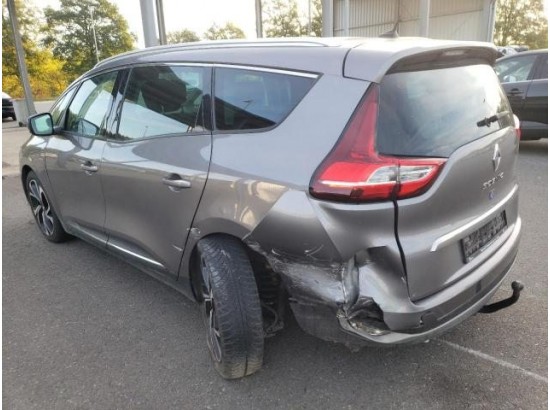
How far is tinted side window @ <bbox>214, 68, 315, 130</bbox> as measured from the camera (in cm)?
201

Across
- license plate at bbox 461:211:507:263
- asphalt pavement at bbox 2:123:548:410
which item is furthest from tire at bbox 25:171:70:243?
license plate at bbox 461:211:507:263

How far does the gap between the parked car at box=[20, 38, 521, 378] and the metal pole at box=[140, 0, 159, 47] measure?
20.8 ft

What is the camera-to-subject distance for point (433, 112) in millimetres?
1979

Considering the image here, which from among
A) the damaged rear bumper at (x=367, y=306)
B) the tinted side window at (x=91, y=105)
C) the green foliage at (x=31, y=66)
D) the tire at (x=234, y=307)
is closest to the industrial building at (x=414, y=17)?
the green foliage at (x=31, y=66)

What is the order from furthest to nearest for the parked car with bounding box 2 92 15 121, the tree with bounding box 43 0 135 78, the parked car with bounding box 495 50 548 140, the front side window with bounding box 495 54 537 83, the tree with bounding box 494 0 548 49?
the tree with bounding box 494 0 548 49 < the tree with bounding box 43 0 135 78 < the parked car with bounding box 2 92 15 121 < the front side window with bounding box 495 54 537 83 < the parked car with bounding box 495 50 548 140

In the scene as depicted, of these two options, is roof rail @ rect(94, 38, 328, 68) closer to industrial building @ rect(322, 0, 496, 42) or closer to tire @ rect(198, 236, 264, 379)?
tire @ rect(198, 236, 264, 379)

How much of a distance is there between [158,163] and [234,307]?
962mm

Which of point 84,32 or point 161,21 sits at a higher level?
point 84,32

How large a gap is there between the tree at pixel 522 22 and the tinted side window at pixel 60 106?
48016 millimetres

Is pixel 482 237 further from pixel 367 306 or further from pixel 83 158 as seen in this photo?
pixel 83 158

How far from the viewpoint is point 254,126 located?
2121 millimetres

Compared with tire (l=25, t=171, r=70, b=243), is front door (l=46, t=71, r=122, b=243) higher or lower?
higher

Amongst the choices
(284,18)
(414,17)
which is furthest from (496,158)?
(284,18)

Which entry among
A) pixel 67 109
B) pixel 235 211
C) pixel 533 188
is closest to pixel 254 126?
pixel 235 211
